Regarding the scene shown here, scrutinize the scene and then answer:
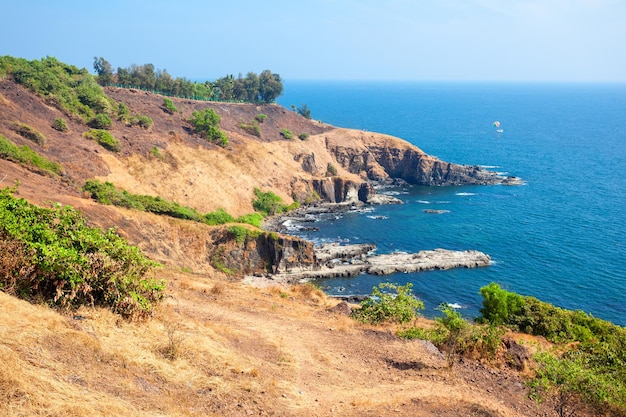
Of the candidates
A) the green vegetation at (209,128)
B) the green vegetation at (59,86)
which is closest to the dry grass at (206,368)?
the green vegetation at (59,86)

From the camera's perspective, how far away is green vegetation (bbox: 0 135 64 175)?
56031mm

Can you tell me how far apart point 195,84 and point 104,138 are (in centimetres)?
5952

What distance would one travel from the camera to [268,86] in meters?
137

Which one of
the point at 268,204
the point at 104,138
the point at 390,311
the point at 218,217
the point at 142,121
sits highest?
the point at 142,121

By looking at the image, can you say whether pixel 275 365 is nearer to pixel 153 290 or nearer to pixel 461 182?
pixel 153 290

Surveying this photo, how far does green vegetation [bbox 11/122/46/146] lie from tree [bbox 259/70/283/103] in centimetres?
7873

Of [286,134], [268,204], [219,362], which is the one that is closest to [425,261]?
[268,204]

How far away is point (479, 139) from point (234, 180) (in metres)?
119

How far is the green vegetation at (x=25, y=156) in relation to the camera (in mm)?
56031

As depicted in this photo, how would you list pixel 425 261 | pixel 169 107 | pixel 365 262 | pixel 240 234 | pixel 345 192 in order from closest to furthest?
1. pixel 240 234
2. pixel 365 262
3. pixel 425 261
4. pixel 345 192
5. pixel 169 107

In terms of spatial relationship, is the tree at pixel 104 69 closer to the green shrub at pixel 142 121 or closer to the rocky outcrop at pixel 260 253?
the green shrub at pixel 142 121

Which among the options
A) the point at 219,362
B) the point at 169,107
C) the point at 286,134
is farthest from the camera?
the point at 286,134

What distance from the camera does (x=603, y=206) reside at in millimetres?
95750

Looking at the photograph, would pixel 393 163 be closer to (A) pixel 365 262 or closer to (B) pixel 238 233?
(A) pixel 365 262
